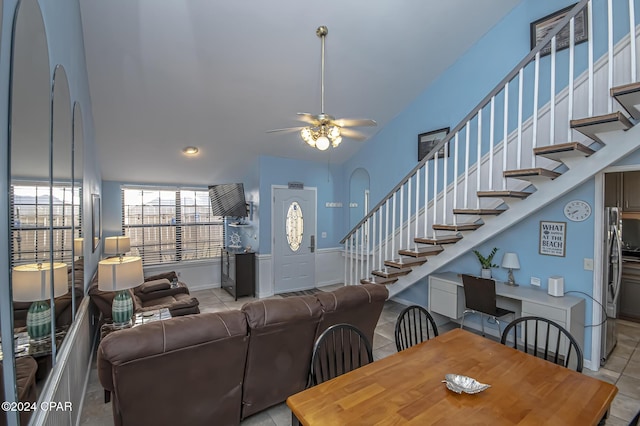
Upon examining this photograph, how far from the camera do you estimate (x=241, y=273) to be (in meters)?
5.68

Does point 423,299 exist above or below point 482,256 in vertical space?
below

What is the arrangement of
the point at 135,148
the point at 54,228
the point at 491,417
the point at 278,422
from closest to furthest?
the point at 491,417, the point at 54,228, the point at 278,422, the point at 135,148

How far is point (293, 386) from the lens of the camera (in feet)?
8.07

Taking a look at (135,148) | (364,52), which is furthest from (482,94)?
(135,148)

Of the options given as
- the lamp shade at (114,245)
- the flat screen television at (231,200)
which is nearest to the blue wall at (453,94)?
the flat screen television at (231,200)

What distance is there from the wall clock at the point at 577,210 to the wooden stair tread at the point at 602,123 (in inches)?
42.6

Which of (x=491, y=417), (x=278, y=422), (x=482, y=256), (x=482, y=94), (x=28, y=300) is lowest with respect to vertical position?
(x=278, y=422)

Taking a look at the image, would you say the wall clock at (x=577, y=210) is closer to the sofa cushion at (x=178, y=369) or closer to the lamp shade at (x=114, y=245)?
the sofa cushion at (x=178, y=369)

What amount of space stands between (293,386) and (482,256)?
2.98 meters

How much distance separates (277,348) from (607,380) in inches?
126

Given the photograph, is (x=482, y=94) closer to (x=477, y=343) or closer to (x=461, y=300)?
(x=461, y=300)

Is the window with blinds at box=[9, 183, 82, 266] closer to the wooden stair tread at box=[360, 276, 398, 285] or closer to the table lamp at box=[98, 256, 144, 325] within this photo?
the table lamp at box=[98, 256, 144, 325]

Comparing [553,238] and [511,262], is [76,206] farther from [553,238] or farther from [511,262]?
[553,238]

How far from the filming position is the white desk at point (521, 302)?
3.01m
